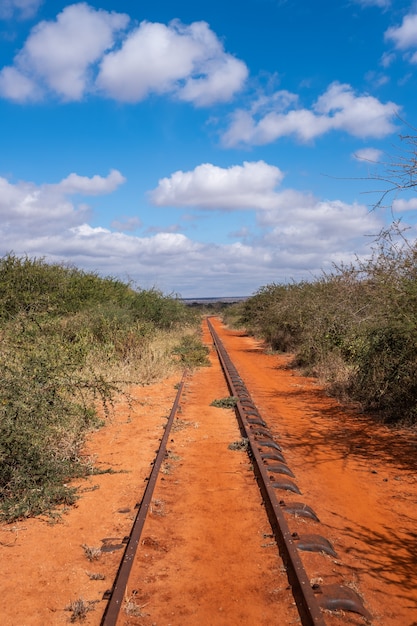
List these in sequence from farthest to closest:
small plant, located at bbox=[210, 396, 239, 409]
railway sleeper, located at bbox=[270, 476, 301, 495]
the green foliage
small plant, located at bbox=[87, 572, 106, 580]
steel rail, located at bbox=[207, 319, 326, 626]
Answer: the green foliage
small plant, located at bbox=[210, 396, 239, 409]
railway sleeper, located at bbox=[270, 476, 301, 495]
small plant, located at bbox=[87, 572, 106, 580]
steel rail, located at bbox=[207, 319, 326, 626]

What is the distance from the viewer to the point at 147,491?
5.95 metres

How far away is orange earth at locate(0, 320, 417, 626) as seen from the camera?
3.92 meters

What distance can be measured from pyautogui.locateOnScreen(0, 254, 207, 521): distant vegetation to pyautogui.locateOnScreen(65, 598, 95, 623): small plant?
1.86m

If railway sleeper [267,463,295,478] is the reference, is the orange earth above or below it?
below

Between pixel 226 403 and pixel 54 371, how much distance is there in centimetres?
495

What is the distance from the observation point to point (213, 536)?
5141mm

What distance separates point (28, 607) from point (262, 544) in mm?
2163

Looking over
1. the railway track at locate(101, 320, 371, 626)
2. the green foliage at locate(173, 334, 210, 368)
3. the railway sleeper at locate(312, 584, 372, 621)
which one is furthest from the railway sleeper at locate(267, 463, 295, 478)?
the green foliage at locate(173, 334, 210, 368)

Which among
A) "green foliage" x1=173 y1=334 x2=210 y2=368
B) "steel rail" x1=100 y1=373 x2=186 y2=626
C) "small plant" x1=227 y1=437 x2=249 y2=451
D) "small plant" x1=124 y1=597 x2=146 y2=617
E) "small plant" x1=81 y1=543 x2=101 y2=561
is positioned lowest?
"small plant" x1=81 y1=543 x2=101 y2=561

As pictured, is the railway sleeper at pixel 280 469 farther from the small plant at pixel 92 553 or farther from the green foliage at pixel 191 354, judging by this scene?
the green foliage at pixel 191 354

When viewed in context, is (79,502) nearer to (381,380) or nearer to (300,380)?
(381,380)

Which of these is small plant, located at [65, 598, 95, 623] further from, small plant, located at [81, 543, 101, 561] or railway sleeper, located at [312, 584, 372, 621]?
railway sleeper, located at [312, 584, 372, 621]

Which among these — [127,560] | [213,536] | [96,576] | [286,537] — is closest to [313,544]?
[286,537]

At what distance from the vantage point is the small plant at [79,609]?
12.3 feet
